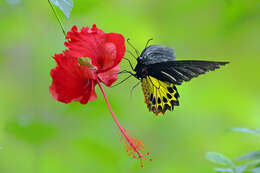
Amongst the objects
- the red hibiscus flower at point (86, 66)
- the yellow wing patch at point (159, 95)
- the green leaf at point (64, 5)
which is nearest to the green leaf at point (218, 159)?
the yellow wing patch at point (159, 95)

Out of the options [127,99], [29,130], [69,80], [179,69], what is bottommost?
[69,80]

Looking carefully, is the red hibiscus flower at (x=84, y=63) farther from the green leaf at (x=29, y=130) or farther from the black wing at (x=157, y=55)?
the green leaf at (x=29, y=130)

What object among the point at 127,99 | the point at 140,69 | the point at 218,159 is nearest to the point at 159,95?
the point at 140,69

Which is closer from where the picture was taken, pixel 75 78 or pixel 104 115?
pixel 75 78

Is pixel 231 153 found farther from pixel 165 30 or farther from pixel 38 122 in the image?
pixel 38 122

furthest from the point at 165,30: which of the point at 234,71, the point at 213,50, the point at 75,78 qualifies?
the point at 75,78

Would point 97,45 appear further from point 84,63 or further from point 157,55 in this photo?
point 157,55

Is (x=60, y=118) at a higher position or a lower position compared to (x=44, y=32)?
lower

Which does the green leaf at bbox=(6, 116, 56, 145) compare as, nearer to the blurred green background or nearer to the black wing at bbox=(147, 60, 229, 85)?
the blurred green background
